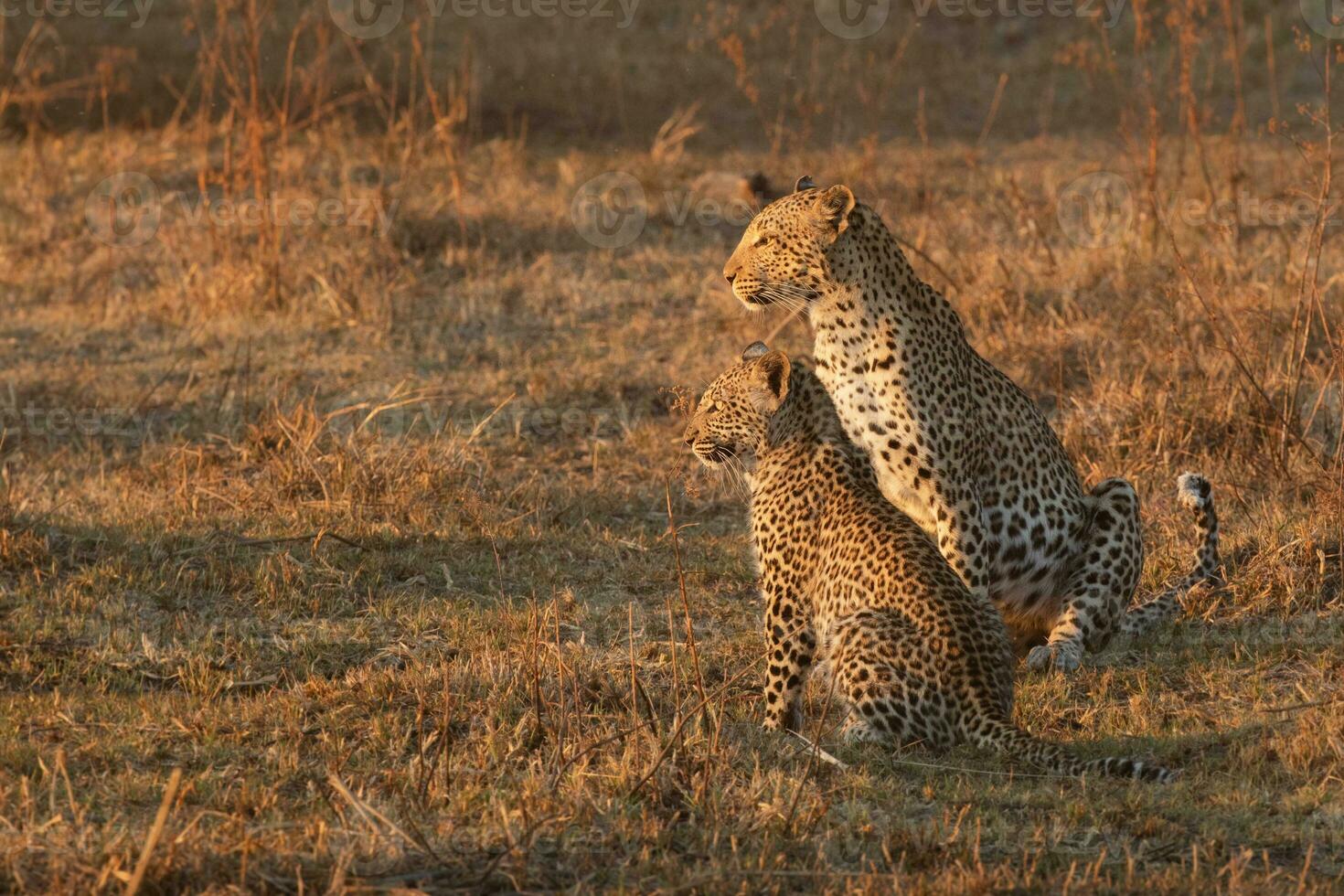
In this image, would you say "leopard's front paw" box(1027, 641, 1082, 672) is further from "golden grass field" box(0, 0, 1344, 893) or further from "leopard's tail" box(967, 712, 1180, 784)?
"leopard's tail" box(967, 712, 1180, 784)

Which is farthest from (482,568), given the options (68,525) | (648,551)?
(68,525)

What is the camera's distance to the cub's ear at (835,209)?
21.2 feet

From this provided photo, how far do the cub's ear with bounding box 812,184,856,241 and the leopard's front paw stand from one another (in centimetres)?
175

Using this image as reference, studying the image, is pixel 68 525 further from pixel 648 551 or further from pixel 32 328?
pixel 32 328

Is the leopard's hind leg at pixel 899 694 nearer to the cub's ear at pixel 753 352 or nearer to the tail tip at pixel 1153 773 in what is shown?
the tail tip at pixel 1153 773

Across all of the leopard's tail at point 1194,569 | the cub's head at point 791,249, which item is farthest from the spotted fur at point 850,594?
the leopard's tail at point 1194,569

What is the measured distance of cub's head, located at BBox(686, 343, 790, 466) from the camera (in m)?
6.56

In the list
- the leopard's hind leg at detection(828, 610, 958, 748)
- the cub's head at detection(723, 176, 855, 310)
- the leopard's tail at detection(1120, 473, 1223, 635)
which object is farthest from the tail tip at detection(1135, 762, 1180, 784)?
the cub's head at detection(723, 176, 855, 310)

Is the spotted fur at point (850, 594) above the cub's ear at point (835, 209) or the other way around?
the other way around

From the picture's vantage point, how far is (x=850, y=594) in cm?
581

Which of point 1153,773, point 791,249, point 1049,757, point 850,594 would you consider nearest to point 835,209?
point 791,249

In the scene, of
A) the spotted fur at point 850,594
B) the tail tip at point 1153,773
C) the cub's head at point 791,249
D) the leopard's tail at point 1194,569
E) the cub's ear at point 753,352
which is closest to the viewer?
the tail tip at point 1153,773

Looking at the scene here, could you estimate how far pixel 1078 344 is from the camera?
10.1 metres

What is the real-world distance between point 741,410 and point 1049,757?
208 cm
